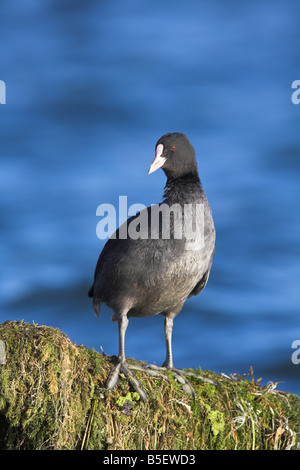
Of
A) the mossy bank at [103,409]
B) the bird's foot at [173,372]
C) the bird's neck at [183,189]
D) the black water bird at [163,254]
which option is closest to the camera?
the mossy bank at [103,409]

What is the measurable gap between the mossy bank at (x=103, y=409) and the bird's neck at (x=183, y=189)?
1802 millimetres

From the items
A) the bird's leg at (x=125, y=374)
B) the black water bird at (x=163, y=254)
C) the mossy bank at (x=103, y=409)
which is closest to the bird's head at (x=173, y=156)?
the black water bird at (x=163, y=254)

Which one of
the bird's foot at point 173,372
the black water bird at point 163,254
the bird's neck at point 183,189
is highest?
the bird's neck at point 183,189

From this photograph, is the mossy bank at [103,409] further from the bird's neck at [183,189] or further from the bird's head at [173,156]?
the bird's head at [173,156]

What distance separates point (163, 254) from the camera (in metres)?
8.99

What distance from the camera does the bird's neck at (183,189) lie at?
30.7 feet

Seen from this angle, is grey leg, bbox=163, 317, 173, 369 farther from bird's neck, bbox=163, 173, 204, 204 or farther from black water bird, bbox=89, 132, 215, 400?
bird's neck, bbox=163, 173, 204, 204

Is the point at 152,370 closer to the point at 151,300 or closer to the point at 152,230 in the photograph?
the point at 151,300

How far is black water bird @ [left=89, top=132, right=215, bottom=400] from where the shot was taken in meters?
9.02

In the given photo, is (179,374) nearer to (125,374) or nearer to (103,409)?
(125,374)

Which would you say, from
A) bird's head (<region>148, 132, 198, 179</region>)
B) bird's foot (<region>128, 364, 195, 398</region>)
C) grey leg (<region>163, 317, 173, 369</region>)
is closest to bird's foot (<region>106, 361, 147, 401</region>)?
bird's foot (<region>128, 364, 195, 398</region>)

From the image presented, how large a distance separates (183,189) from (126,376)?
2063 millimetres

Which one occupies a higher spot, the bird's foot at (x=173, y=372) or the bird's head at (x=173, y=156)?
the bird's head at (x=173, y=156)
